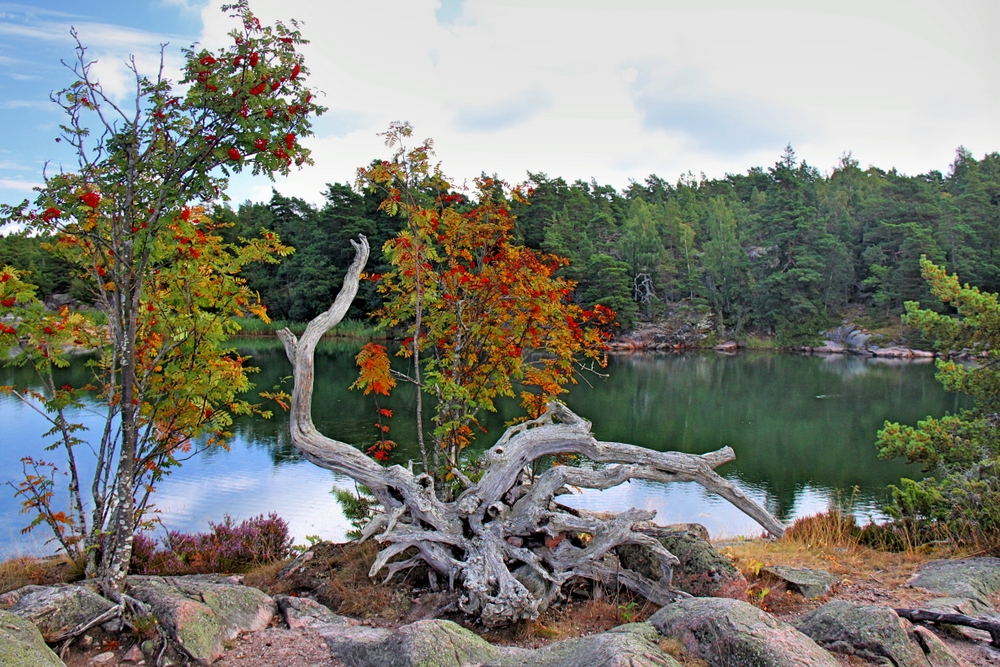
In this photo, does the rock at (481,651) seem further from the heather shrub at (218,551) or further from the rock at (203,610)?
the heather shrub at (218,551)

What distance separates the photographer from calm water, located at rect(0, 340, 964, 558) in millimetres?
10180

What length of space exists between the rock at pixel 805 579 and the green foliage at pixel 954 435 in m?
1.99

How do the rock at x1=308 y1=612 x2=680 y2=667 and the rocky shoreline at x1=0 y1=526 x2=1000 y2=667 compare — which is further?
the rocky shoreline at x1=0 y1=526 x2=1000 y2=667

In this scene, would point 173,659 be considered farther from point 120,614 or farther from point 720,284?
point 720,284

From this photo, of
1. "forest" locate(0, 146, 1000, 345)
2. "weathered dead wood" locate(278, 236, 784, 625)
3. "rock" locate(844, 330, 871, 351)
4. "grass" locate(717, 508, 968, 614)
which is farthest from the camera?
"forest" locate(0, 146, 1000, 345)

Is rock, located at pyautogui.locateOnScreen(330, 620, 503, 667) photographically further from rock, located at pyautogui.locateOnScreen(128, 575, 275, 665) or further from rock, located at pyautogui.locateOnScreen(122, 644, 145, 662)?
rock, located at pyautogui.locateOnScreen(122, 644, 145, 662)

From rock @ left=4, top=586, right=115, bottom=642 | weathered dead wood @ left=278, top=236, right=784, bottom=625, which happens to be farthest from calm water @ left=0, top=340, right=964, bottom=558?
rock @ left=4, top=586, right=115, bottom=642

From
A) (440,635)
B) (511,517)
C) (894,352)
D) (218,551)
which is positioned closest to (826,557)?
(511,517)

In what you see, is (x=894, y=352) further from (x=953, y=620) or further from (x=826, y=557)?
(x=953, y=620)

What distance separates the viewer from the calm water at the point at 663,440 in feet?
33.4

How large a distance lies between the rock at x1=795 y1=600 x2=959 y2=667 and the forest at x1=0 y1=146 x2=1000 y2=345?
35.1 m

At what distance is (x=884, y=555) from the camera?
5820mm

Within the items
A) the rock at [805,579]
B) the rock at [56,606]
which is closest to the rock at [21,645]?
the rock at [56,606]

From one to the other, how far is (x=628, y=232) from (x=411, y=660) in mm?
50979
